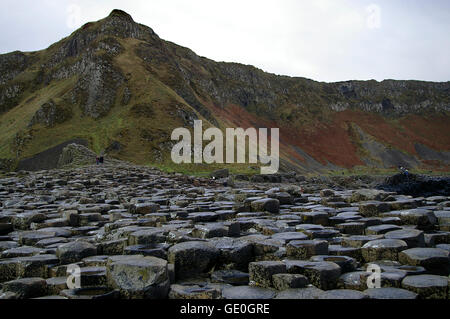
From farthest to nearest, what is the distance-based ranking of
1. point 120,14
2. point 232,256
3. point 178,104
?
point 120,14
point 178,104
point 232,256

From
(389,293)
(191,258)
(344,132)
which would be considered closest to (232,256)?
(191,258)

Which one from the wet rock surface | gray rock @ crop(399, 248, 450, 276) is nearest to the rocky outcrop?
the wet rock surface

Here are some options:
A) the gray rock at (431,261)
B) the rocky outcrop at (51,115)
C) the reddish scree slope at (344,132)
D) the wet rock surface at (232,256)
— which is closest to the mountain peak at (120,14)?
the reddish scree slope at (344,132)

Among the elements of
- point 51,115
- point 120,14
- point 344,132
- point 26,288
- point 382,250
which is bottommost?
point 26,288

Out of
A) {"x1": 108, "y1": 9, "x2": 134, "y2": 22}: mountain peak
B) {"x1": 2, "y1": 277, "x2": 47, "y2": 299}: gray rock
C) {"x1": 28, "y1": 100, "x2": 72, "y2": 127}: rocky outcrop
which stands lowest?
{"x1": 2, "y1": 277, "x2": 47, "y2": 299}: gray rock

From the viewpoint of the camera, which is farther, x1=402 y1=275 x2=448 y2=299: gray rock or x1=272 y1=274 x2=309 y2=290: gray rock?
x1=272 y1=274 x2=309 y2=290: gray rock

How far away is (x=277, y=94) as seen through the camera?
112562 mm

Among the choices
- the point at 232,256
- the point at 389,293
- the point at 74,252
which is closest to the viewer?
the point at 389,293

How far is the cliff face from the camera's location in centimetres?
5278

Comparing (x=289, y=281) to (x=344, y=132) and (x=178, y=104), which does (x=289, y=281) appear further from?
(x=344, y=132)

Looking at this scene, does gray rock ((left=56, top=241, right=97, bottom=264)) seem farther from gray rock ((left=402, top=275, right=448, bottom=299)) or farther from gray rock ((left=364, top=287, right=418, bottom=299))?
gray rock ((left=402, top=275, right=448, bottom=299))

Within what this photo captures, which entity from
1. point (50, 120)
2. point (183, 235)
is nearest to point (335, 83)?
point (50, 120)

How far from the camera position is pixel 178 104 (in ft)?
180
